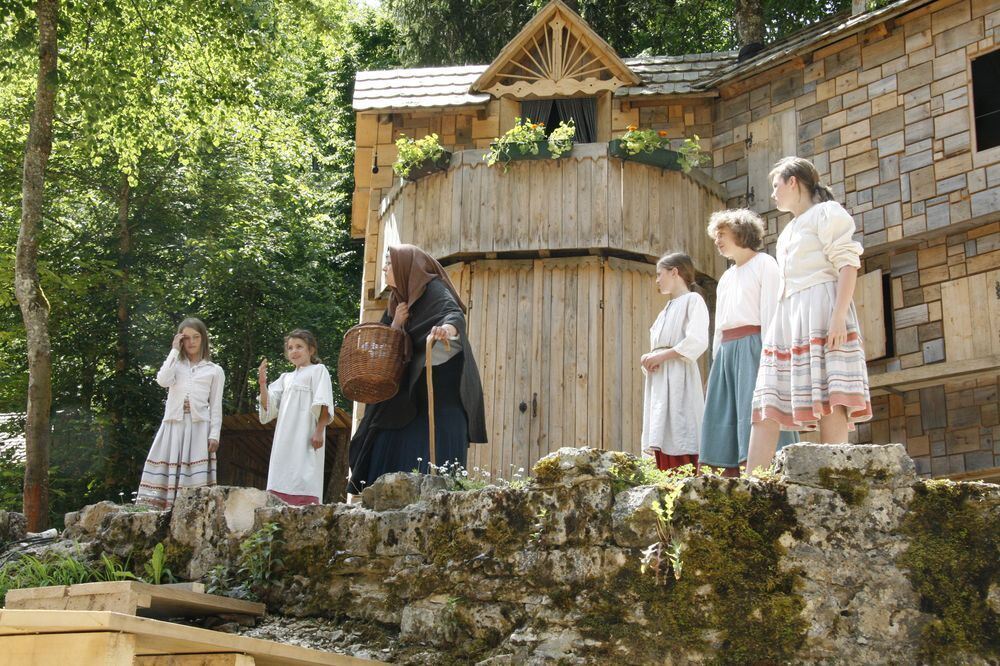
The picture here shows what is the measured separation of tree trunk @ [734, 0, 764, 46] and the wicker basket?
41.6 feet

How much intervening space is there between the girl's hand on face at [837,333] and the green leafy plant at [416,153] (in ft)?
24.3

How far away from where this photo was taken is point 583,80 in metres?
13.9

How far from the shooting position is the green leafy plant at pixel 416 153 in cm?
1290

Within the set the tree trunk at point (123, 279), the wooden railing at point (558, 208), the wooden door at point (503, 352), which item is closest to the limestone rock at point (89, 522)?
the wooden door at point (503, 352)

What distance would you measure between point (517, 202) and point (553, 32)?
8.52ft

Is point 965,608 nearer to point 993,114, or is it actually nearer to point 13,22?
point 993,114

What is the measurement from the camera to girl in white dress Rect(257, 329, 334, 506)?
A: 8977 millimetres

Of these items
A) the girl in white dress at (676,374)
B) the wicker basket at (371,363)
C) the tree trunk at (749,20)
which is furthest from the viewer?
the tree trunk at (749,20)

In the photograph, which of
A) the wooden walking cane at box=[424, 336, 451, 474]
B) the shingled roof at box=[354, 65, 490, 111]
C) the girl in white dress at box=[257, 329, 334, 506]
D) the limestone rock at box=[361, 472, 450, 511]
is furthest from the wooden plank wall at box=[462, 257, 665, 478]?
the limestone rock at box=[361, 472, 450, 511]

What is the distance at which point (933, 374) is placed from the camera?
37.3 ft

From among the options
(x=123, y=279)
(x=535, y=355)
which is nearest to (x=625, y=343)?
(x=535, y=355)

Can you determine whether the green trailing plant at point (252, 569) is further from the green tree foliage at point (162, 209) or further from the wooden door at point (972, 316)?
the wooden door at point (972, 316)

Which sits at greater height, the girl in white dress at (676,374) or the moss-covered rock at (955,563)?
the girl in white dress at (676,374)

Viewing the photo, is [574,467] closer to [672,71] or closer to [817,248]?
[817,248]
